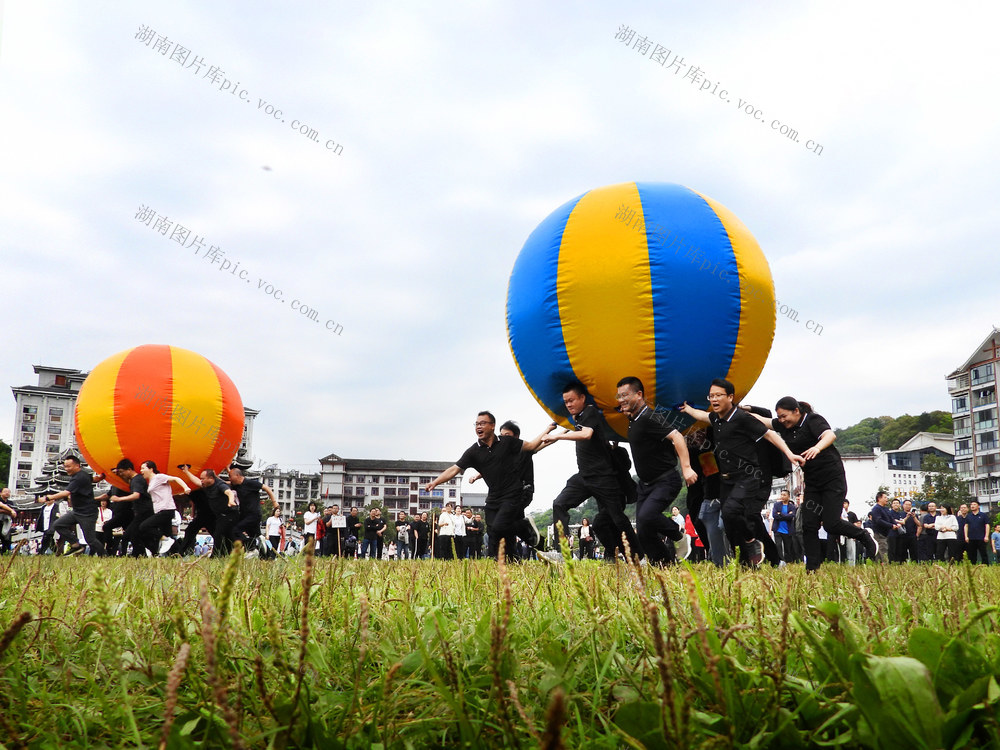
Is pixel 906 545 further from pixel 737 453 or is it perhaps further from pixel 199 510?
pixel 199 510

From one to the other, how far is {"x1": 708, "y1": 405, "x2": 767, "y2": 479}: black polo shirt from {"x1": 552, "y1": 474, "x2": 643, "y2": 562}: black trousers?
1120 mm

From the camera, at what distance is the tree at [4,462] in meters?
81.8

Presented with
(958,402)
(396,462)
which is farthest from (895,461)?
(396,462)

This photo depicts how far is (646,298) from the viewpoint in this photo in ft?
21.5

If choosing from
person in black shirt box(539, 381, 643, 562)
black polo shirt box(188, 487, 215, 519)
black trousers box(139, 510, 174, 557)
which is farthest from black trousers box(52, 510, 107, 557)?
person in black shirt box(539, 381, 643, 562)

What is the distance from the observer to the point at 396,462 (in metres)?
141

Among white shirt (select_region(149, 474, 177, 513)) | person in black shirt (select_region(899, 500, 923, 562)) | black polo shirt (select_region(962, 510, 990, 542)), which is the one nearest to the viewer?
white shirt (select_region(149, 474, 177, 513))

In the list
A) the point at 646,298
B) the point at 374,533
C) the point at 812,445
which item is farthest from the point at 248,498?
the point at 374,533

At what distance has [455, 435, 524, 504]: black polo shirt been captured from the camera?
870cm

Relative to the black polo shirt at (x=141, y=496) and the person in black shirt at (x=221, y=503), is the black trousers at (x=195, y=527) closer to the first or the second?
the person in black shirt at (x=221, y=503)

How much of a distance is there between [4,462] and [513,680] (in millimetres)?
97684

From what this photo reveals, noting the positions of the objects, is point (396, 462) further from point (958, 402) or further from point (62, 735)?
point (62, 735)

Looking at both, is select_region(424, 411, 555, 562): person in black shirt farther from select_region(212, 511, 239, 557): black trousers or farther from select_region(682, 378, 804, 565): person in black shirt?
select_region(212, 511, 239, 557): black trousers

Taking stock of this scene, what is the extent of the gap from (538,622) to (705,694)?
793 millimetres
